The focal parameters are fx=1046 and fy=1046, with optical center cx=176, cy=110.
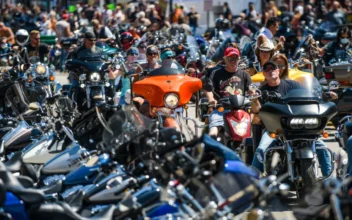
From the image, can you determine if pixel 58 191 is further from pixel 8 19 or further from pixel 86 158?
pixel 8 19

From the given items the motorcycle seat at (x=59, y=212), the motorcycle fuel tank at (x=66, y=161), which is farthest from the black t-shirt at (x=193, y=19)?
the motorcycle seat at (x=59, y=212)

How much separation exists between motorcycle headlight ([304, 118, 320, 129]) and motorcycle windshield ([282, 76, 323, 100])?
23cm

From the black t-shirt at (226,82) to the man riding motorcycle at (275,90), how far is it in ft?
3.79

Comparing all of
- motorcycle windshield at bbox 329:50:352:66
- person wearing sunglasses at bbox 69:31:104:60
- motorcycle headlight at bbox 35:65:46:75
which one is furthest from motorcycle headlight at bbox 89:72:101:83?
motorcycle windshield at bbox 329:50:352:66

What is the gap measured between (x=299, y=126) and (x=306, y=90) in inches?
18.5

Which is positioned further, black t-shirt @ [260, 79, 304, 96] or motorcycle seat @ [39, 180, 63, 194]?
black t-shirt @ [260, 79, 304, 96]

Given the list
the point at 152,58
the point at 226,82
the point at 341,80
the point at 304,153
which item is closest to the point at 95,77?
the point at 152,58

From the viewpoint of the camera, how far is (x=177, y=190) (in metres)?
5.94

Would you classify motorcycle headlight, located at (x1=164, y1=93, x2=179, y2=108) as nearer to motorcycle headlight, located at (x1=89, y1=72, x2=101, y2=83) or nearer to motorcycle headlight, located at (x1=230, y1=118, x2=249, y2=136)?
motorcycle headlight, located at (x1=230, y1=118, x2=249, y2=136)

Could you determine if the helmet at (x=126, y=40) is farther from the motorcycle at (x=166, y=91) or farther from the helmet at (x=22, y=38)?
the motorcycle at (x=166, y=91)

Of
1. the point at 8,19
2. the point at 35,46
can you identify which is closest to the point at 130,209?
the point at 35,46

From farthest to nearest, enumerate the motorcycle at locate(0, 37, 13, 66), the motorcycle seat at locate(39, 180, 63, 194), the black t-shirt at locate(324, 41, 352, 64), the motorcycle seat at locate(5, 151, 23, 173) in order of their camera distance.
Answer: the motorcycle at locate(0, 37, 13, 66) < the black t-shirt at locate(324, 41, 352, 64) < the motorcycle seat at locate(39, 180, 63, 194) < the motorcycle seat at locate(5, 151, 23, 173)

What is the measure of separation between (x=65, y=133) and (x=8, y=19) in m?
30.3

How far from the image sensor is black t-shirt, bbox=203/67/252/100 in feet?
39.4
